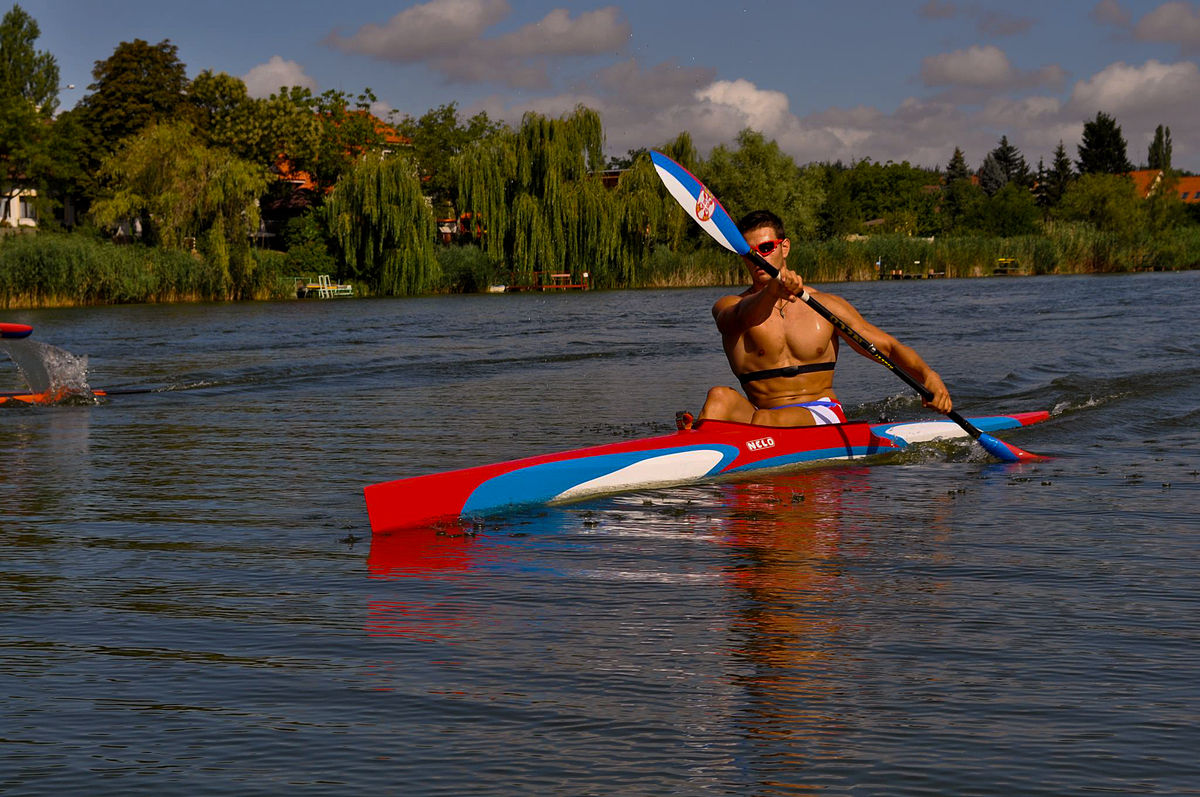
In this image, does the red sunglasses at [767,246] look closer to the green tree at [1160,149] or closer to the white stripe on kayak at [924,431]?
the white stripe on kayak at [924,431]

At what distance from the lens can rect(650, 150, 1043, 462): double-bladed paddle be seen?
7.91 meters

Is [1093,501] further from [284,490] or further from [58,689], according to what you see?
[58,689]

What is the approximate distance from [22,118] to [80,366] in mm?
50744

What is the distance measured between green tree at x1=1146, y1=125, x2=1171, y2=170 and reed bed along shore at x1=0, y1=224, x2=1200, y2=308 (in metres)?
78.6

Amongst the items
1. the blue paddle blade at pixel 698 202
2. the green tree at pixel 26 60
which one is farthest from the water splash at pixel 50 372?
the green tree at pixel 26 60

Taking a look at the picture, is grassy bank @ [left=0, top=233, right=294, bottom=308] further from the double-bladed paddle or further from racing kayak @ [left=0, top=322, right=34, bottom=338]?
the double-bladed paddle

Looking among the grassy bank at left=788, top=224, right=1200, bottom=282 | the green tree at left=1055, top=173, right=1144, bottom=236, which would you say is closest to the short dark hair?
the grassy bank at left=788, top=224, right=1200, bottom=282

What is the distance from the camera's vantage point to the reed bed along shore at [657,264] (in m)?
37.1

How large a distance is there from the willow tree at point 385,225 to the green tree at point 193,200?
123 inches

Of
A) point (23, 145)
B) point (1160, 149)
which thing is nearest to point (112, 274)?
point (23, 145)

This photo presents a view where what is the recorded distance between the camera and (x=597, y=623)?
4.55 m

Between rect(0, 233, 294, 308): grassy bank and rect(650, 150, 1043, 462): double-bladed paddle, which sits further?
rect(0, 233, 294, 308): grassy bank

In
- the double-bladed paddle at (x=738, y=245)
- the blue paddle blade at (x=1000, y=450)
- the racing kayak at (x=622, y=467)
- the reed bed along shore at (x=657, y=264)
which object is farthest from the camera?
the reed bed along shore at (x=657, y=264)

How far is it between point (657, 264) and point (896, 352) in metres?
41.1
